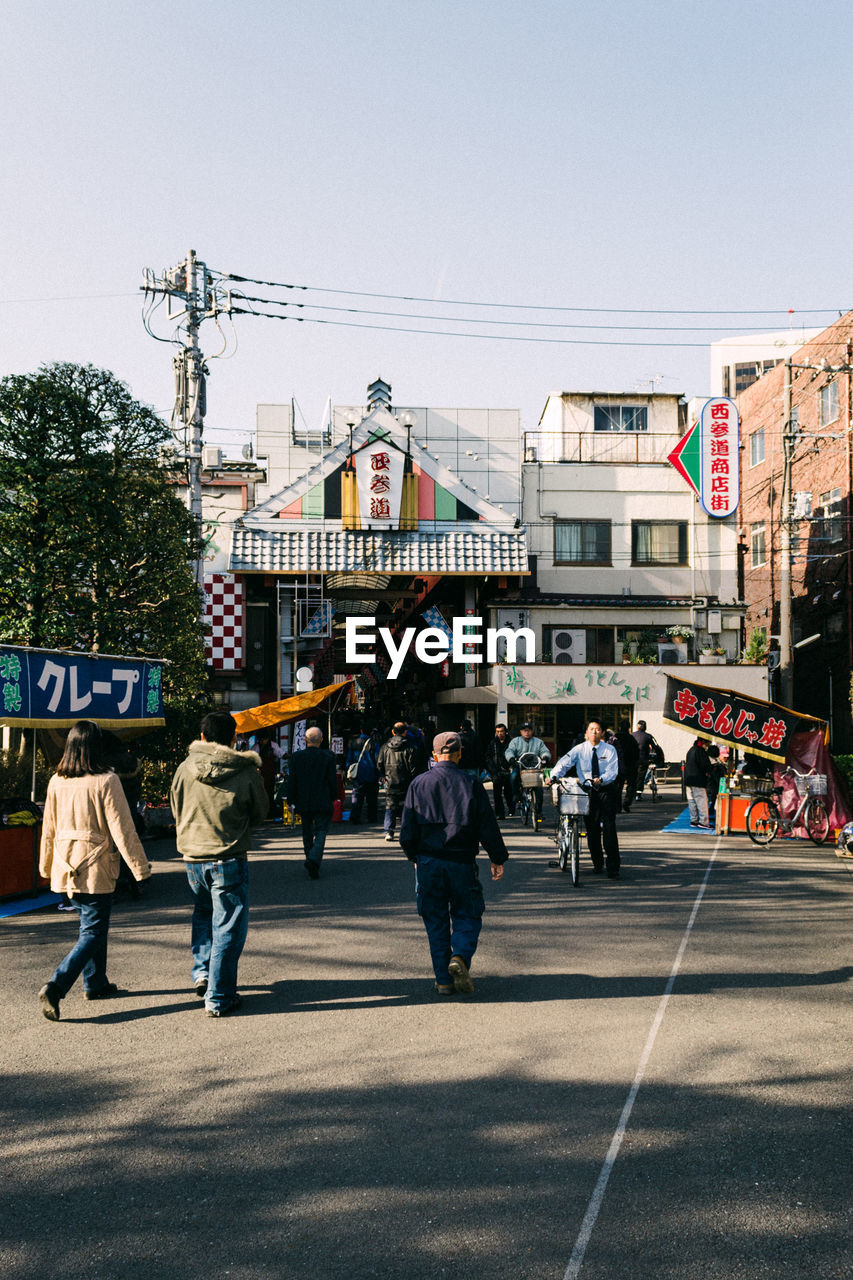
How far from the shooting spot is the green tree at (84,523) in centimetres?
1339

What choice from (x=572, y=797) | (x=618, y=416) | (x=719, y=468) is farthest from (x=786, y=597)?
(x=572, y=797)

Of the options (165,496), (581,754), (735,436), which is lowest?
(581,754)

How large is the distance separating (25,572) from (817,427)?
2795cm

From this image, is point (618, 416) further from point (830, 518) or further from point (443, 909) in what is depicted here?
point (443, 909)

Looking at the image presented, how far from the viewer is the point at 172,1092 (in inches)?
203

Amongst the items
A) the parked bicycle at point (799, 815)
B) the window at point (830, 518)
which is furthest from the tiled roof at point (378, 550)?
the parked bicycle at point (799, 815)

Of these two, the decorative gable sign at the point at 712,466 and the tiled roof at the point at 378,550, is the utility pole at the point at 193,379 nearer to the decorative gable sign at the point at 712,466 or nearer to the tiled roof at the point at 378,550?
the tiled roof at the point at 378,550

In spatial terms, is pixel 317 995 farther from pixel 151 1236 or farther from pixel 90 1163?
pixel 151 1236

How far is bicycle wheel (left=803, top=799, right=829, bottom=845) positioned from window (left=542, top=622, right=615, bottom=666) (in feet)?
51.4

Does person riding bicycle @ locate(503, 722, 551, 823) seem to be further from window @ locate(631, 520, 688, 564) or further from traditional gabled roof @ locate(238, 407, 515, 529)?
window @ locate(631, 520, 688, 564)

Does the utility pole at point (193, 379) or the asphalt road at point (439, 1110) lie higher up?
the utility pole at point (193, 379)

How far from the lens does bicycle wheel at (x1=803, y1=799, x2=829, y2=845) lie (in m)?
15.6

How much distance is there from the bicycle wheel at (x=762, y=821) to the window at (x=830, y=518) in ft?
60.4

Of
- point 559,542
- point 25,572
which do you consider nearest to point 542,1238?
point 25,572
